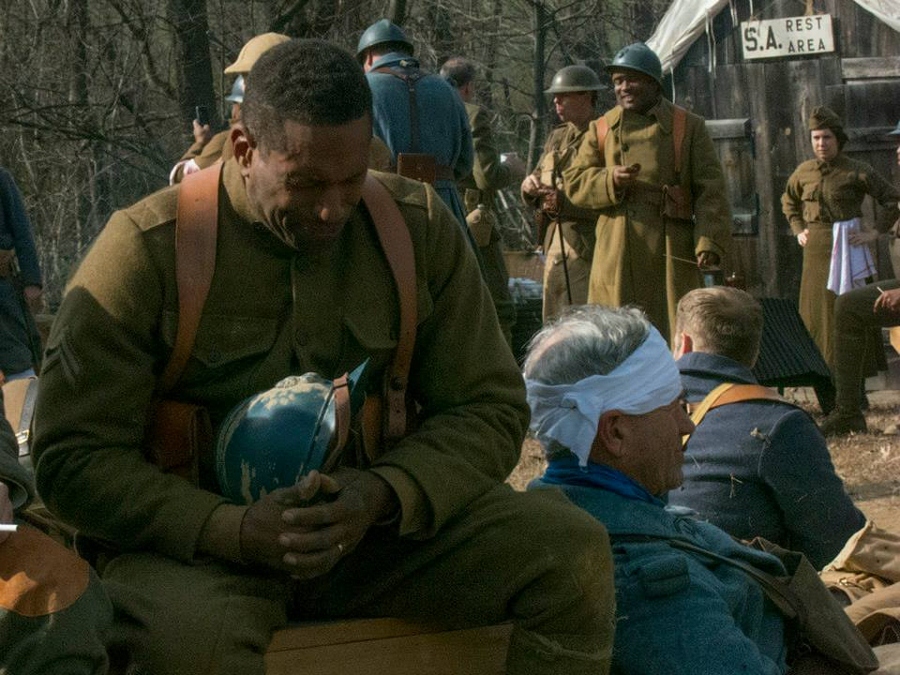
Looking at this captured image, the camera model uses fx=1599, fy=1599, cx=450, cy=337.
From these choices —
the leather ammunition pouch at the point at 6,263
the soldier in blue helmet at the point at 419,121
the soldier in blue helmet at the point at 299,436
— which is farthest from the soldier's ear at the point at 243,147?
the leather ammunition pouch at the point at 6,263

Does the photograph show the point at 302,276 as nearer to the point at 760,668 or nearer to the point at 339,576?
the point at 339,576

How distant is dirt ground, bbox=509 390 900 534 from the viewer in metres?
7.32

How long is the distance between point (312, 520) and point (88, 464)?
17.6 inches

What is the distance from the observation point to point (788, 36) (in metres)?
12.2

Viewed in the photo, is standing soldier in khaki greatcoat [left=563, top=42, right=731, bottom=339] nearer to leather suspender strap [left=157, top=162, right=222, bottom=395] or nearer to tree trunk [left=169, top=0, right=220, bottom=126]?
tree trunk [left=169, top=0, right=220, bottom=126]

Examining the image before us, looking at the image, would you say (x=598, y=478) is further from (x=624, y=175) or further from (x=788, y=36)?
(x=788, y=36)

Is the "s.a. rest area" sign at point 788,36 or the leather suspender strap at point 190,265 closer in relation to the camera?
the leather suspender strap at point 190,265

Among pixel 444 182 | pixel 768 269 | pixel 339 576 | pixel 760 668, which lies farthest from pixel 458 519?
pixel 768 269

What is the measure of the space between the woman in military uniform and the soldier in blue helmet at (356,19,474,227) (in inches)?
167

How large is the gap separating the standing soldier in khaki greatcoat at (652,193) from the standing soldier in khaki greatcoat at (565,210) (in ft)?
1.62

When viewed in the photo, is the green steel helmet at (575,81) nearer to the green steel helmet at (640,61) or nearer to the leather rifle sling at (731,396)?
the green steel helmet at (640,61)

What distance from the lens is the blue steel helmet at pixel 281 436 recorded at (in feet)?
8.98

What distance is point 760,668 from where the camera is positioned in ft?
9.70

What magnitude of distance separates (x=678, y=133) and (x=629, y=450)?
5315 mm
